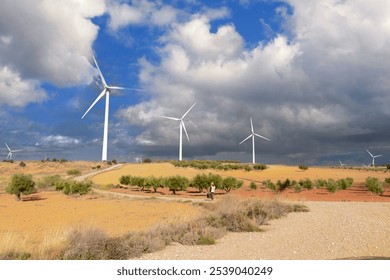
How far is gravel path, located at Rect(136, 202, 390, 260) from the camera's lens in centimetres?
1383

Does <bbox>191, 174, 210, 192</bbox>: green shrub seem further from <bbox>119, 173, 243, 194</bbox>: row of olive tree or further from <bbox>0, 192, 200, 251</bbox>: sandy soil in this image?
<bbox>0, 192, 200, 251</bbox>: sandy soil

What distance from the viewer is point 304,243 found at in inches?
620

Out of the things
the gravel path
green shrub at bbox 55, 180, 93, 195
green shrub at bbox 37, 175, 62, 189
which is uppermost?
green shrub at bbox 37, 175, 62, 189

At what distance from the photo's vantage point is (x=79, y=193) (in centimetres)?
4900

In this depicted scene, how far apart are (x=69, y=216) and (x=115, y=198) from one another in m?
14.7

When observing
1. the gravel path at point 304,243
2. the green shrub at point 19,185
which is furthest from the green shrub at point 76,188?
the gravel path at point 304,243

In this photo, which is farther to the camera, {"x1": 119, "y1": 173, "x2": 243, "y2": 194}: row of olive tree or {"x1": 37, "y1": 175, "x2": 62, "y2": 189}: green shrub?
{"x1": 37, "y1": 175, "x2": 62, "y2": 189}: green shrub

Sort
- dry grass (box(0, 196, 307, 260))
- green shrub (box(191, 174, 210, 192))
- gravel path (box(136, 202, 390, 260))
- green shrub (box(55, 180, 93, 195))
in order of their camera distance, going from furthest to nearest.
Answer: green shrub (box(191, 174, 210, 192)) → green shrub (box(55, 180, 93, 195)) → dry grass (box(0, 196, 307, 260)) → gravel path (box(136, 202, 390, 260))

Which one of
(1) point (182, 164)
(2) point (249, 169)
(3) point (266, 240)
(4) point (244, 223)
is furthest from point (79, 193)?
(1) point (182, 164)

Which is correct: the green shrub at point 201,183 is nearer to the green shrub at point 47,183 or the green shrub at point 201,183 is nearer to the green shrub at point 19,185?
the green shrub at point 19,185

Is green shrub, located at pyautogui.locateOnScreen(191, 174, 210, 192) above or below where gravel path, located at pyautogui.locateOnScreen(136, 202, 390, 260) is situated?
above

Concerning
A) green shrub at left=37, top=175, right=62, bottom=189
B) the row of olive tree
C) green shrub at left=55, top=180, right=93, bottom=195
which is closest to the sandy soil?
green shrub at left=55, top=180, right=93, bottom=195

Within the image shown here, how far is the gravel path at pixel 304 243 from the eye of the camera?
1383 cm

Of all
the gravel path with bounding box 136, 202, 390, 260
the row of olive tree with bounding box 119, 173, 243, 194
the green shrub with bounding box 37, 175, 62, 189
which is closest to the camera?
the gravel path with bounding box 136, 202, 390, 260
